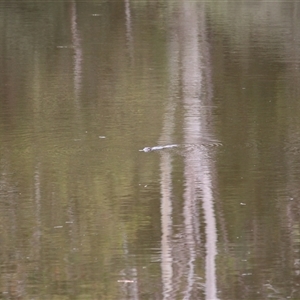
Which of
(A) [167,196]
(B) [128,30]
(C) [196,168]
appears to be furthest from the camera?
(B) [128,30]

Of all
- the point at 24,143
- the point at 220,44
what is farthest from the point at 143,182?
the point at 220,44

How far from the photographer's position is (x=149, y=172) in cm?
914

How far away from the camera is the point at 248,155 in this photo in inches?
382

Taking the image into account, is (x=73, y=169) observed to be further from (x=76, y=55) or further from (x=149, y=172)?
(x=76, y=55)

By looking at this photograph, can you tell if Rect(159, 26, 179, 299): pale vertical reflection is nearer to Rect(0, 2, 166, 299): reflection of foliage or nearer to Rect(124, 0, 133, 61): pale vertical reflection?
Rect(0, 2, 166, 299): reflection of foliage

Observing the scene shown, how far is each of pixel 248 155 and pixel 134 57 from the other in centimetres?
734

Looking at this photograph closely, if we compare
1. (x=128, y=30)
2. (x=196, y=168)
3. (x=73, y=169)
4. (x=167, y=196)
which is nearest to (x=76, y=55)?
(x=128, y=30)

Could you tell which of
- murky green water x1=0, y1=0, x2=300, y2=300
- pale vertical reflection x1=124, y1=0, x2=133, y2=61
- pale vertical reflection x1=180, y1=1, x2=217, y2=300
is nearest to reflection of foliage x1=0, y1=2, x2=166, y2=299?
murky green water x1=0, y1=0, x2=300, y2=300

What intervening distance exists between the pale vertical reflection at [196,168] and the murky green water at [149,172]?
2 cm

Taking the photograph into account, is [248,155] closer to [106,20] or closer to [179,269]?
[179,269]

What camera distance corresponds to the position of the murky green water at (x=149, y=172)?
21.7 ft

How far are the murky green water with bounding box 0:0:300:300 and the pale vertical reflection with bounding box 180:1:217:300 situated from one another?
2cm

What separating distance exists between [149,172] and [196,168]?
451mm

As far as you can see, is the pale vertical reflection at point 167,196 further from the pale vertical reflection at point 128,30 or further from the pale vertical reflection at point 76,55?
the pale vertical reflection at point 128,30
